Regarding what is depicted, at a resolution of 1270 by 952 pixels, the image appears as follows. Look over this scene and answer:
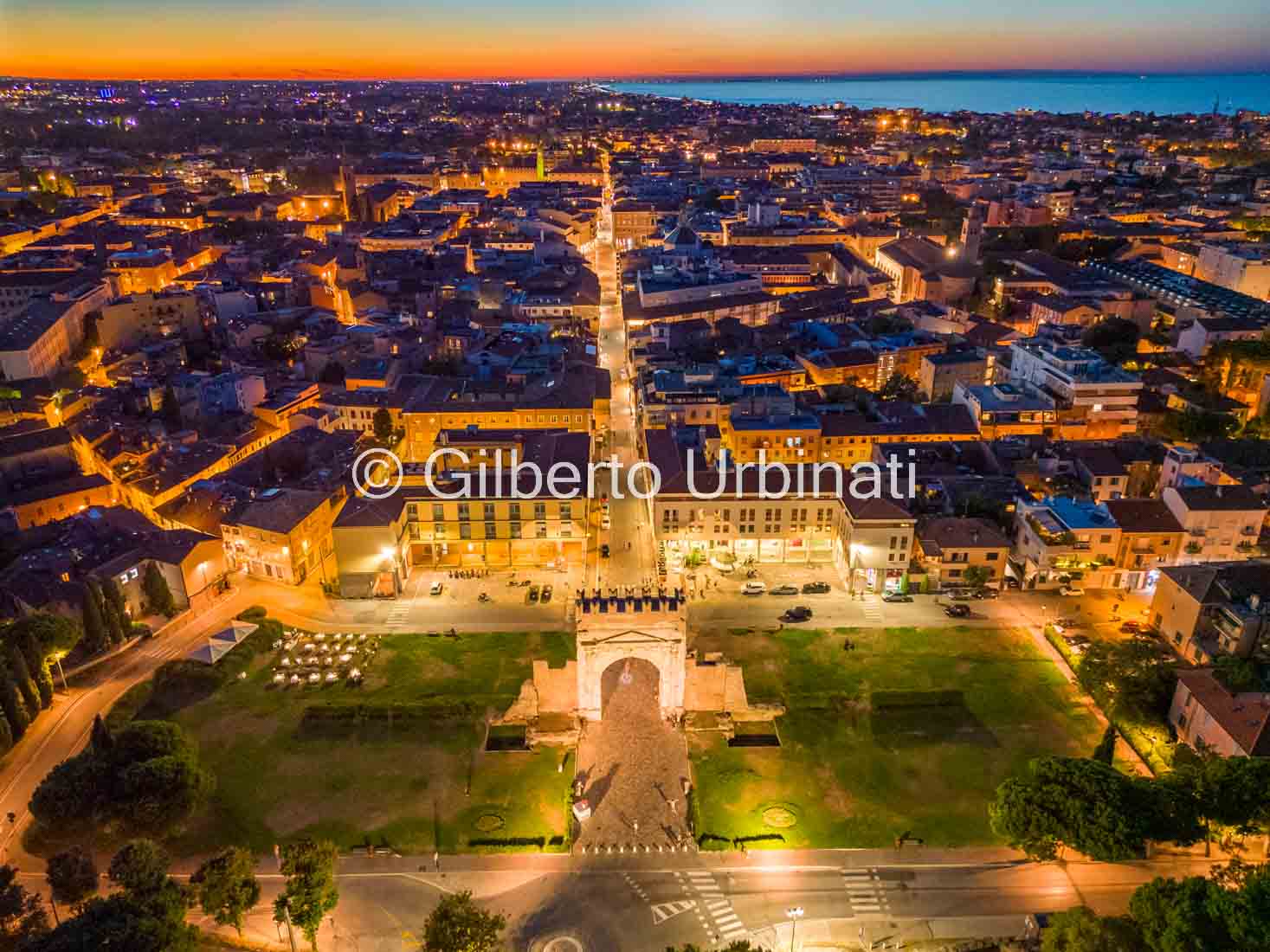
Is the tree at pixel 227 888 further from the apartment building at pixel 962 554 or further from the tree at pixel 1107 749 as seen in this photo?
the apartment building at pixel 962 554

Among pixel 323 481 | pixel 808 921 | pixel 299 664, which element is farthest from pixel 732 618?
pixel 323 481

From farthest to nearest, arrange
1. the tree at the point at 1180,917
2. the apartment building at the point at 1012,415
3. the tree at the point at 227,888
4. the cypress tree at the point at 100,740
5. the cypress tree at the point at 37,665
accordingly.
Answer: the apartment building at the point at 1012,415 → the cypress tree at the point at 37,665 → the cypress tree at the point at 100,740 → the tree at the point at 227,888 → the tree at the point at 1180,917

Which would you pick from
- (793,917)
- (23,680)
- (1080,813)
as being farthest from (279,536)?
(1080,813)

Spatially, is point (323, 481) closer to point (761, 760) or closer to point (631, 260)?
point (761, 760)

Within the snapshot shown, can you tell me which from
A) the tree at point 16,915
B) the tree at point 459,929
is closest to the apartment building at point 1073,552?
the tree at point 459,929

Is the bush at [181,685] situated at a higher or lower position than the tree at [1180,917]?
lower

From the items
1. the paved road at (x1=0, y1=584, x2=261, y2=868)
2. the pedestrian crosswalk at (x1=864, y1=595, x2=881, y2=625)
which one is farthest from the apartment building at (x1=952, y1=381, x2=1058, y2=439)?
A: the paved road at (x1=0, y1=584, x2=261, y2=868)

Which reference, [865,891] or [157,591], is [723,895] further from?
[157,591]
